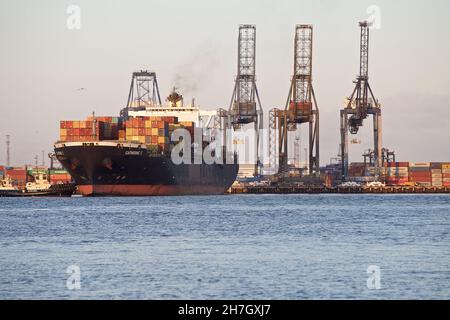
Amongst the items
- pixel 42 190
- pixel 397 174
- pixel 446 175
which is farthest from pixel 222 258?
pixel 397 174

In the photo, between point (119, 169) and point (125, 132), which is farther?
point (125, 132)

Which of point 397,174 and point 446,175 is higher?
point 397,174

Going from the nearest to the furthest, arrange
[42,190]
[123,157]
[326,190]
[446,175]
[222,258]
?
[222,258]
[123,157]
[42,190]
[326,190]
[446,175]

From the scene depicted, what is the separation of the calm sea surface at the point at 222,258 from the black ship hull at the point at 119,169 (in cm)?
3415

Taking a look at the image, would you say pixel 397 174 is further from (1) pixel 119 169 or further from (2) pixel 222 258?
(2) pixel 222 258

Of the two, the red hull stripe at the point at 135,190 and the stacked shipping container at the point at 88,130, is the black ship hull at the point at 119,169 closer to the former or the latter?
the red hull stripe at the point at 135,190

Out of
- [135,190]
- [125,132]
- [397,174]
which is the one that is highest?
[125,132]

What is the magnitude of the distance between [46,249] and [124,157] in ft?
180

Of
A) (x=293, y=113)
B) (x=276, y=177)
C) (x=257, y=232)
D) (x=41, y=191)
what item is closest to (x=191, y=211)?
(x=257, y=232)

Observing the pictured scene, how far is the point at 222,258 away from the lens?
36.2m

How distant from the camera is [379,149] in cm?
Result: 14250

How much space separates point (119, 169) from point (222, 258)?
61166mm

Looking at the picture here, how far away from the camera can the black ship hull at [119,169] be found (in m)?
94.7
